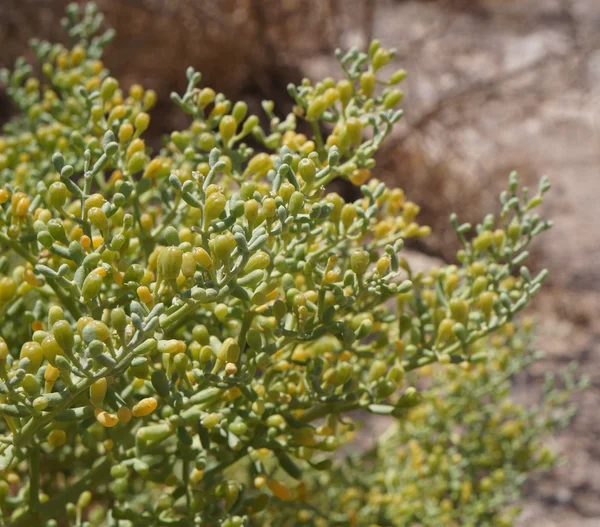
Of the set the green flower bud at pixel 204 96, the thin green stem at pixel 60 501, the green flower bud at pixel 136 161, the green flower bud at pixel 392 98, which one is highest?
the green flower bud at pixel 392 98

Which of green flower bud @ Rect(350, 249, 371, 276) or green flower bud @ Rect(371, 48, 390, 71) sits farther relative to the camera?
green flower bud @ Rect(371, 48, 390, 71)

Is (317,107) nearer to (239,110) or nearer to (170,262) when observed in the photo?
(239,110)

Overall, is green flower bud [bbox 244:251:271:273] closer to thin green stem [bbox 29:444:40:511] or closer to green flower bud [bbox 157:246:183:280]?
green flower bud [bbox 157:246:183:280]

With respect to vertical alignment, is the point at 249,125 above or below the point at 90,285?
above

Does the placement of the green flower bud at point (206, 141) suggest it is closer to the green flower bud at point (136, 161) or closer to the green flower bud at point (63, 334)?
the green flower bud at point (136, 161)

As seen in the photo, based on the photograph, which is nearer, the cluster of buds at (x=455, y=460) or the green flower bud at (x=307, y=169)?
the green flower bud at (x=307, y=169)

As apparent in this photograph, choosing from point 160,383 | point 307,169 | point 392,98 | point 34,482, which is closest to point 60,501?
point 34,482

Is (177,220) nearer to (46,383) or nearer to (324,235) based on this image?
(324,235)

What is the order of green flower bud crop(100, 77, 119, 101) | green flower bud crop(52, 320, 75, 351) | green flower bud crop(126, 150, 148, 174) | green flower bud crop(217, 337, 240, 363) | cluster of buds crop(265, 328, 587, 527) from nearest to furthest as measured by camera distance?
green flower bud crop(52, 320, 75, 351) → green flower bud crop(217, 337, 240, 363) → green flower bud crop(126, 150, 148, 174) → green flower bud crop(100, 77, 119, 101) → cluster of buds crop(265, 328, 587, 527)

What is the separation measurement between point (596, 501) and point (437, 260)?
1.14 meters

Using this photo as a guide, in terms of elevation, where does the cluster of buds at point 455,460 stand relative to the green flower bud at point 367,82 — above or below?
below

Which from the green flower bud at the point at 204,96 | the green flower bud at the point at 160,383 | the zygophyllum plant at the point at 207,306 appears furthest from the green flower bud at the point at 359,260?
the green flower bud at the point at 204,96

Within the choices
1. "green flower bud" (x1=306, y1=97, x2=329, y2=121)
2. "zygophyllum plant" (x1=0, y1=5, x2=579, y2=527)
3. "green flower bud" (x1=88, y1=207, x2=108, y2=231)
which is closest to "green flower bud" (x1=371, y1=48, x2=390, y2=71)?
"zygophyllum plant" (x1=0, y1=5, x2=579, y2=527)

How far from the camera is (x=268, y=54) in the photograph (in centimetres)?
320
